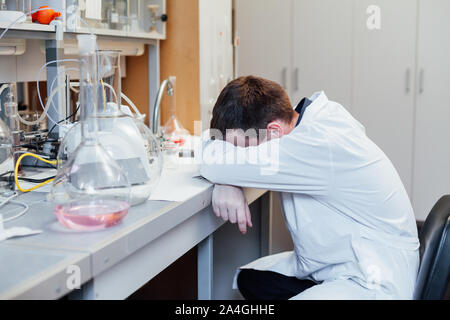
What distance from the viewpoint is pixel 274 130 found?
1.44 metres

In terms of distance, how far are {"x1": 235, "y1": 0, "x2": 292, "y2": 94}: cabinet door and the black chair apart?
2371mm

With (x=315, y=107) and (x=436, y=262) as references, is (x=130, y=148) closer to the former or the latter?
(x=315, y=107)

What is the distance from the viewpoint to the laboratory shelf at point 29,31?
153cm

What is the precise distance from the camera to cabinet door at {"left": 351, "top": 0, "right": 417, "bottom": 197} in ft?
10.7

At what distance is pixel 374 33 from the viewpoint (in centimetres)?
330

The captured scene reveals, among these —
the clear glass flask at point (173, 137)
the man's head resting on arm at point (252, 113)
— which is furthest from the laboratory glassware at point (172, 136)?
the man's head resting on arm at point (252, 113)

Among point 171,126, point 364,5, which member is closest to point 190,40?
point 171,126

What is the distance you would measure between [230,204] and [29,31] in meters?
0.83

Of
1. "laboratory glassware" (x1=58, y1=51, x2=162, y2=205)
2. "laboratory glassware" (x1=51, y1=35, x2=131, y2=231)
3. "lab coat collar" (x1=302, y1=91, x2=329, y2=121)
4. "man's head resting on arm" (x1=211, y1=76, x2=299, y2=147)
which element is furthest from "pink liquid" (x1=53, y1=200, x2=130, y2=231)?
"lab coat collar" (x1=302, y1=91, x2=329, y2=121)

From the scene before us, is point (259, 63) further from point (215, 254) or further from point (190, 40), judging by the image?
point (215, 254)

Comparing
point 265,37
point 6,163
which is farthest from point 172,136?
point 265,37
